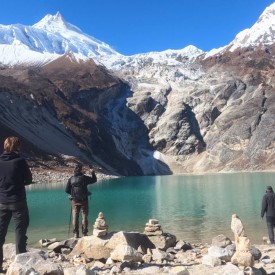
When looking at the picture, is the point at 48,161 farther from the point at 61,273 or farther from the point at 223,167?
the point at 61,273

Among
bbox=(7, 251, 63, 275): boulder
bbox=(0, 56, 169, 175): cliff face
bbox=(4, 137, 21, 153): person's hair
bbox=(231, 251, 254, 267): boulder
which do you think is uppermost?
bbox=(0, 56, 169, 175): cliff face

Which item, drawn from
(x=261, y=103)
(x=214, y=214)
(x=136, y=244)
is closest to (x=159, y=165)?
(x=261, y=103)

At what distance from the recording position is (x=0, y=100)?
14825 centimetres

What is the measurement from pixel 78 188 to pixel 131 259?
17.4 feet

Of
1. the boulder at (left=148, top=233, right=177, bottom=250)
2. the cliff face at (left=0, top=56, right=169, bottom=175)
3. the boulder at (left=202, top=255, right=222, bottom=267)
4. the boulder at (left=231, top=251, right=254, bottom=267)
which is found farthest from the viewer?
the cliff face at (left=0, top=56, right=169, bottom=175)

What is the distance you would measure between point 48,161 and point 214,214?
10085 centimetres

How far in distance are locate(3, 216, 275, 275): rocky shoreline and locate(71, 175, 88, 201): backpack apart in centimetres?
174

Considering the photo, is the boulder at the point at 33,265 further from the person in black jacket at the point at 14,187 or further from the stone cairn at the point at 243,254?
the stone cairn at the point at 243,254

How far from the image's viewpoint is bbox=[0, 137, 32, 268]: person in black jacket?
10523 millimetres


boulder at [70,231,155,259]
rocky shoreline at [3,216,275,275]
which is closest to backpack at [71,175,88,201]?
rocky shoreline at [3,216,275,275]

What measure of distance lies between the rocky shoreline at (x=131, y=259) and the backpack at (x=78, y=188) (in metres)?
1.74

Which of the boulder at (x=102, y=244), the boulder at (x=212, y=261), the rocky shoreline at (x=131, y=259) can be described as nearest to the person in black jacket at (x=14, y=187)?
the rocky shoreline at (x=131, y=259)

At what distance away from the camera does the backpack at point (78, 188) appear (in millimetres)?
17281

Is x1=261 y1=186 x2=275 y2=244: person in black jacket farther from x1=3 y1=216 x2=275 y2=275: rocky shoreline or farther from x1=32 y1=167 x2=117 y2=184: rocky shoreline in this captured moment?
x1=32 y1=167 x2=117 y2=184: rocky shoreline
